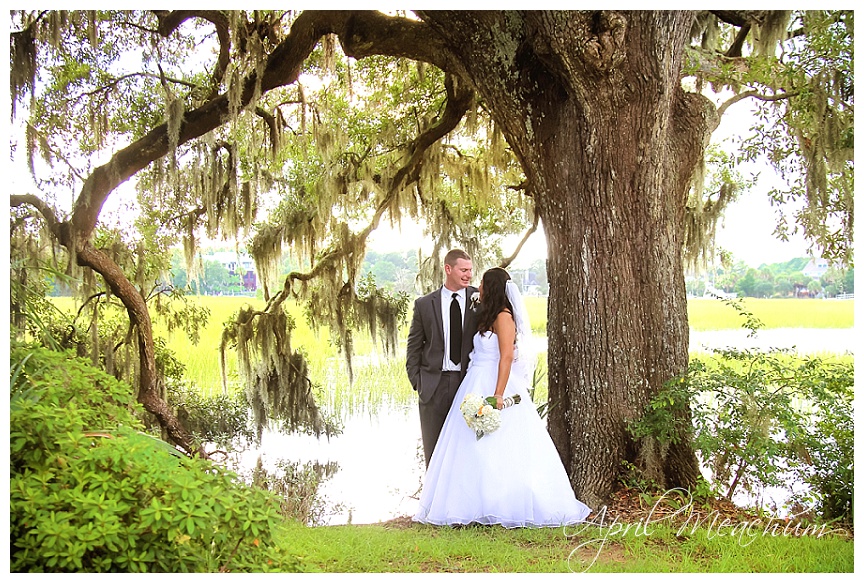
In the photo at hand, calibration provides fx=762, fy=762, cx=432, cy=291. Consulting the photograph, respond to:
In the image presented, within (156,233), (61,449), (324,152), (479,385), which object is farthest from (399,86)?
(61,449)

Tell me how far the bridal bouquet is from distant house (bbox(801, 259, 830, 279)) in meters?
3.34

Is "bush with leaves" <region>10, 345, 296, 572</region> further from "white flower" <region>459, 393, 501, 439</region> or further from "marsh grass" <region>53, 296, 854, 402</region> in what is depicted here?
"marsh grass" <region>53, 296, 854, 402</region>

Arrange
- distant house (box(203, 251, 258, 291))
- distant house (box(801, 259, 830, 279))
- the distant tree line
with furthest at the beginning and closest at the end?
distant house (box(203, 251, 258, 291)), the distant tree line, distant house (box(801, 259, 830, 279))

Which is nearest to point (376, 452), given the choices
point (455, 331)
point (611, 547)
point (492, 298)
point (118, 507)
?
point (455, 331)

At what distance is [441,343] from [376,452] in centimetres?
424

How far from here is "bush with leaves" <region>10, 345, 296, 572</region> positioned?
6.17 ft

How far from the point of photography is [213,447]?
24.7 ft

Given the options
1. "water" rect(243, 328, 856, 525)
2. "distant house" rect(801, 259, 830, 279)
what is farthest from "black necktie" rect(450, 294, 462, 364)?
"distant house" rect(801, 259, 830, 279)

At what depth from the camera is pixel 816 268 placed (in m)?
6.25

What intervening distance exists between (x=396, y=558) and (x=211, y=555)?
1287 mm

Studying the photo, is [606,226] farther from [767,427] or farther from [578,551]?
[578,551]

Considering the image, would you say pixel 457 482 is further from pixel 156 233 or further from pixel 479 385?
pixel 156 233

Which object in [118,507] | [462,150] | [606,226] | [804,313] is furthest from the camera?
[804,313]

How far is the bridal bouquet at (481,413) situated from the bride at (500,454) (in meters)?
0.05
